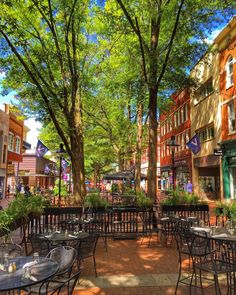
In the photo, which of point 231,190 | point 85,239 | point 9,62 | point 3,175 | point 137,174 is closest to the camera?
point 85,239

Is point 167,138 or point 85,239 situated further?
point 167,138

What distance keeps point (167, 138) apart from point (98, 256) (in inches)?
1203

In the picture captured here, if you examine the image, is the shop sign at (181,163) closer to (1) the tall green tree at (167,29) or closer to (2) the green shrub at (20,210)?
(1) the tall green tree at (167,29)

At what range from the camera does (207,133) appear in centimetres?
2497

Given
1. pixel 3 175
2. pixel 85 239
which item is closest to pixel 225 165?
pixel 85 239

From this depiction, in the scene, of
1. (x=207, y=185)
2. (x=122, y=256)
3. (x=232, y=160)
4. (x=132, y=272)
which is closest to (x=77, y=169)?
(x=122, y=256)

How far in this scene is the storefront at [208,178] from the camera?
25080mm

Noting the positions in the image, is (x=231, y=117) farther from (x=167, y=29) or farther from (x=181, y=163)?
(x=181, y=163)

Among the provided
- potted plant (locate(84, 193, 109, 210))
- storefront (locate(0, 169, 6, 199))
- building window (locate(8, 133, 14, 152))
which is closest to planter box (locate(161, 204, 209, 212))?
potted plant (locate(84, 193, 109, 210))

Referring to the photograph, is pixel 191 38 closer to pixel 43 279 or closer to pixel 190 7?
pixel 190 7

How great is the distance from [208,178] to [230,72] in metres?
10.0

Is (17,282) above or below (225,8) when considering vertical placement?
below

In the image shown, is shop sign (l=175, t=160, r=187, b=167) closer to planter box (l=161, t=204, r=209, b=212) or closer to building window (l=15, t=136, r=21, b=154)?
building window (l=15, t=136, r=21, b=154)

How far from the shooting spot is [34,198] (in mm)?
10109
